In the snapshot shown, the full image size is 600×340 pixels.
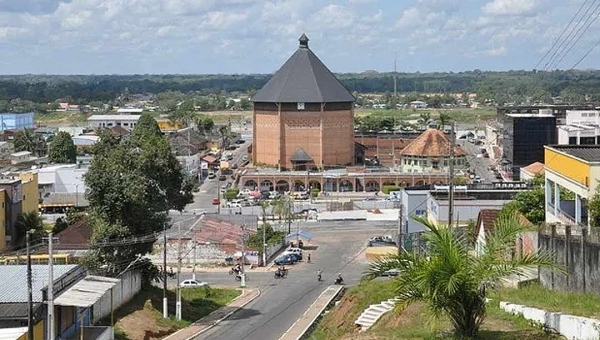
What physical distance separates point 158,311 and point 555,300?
1870 centimetres

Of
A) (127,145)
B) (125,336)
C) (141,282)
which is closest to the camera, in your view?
(125,336)

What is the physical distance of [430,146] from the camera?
298 feet

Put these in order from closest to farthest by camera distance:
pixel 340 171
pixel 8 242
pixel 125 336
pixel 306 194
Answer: pixel 125 336 → pixel 8 242 → pixel 306 194 → pixel 340 171

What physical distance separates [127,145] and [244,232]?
14302 millimetres

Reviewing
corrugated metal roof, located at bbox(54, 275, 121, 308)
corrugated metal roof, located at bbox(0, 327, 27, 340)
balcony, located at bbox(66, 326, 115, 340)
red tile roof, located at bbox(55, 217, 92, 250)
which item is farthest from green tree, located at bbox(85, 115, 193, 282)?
corrugated metal roof, located at bbox(0, 327, 27, 340)

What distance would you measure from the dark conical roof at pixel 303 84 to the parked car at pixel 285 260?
43.4 m

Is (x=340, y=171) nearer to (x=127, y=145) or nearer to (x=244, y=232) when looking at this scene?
A: (x=244, y=232)

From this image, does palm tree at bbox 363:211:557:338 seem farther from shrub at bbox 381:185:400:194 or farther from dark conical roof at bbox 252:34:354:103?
dark conical roof at bbox 252:34:354:103

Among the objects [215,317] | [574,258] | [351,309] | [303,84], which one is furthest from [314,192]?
[574,258]

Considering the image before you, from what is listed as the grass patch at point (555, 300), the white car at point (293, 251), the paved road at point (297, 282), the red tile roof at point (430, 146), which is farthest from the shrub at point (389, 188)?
the grass patch at point (555, 300)

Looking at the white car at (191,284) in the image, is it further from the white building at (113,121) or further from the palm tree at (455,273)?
the white building at (113,121)

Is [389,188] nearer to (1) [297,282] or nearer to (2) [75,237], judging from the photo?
(1) [297,282]

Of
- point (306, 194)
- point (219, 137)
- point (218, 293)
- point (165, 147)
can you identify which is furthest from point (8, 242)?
point (219, 137)

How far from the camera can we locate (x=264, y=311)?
121ft
